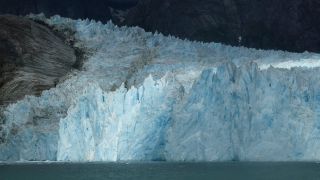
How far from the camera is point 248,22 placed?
209ft

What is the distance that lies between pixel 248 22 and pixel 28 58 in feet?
89.0

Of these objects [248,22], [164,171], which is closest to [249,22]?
[248,22]

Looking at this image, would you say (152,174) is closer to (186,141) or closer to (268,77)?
(186,141)

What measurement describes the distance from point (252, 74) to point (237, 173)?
24.4 feet

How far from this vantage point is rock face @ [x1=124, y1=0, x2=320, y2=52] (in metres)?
62.1

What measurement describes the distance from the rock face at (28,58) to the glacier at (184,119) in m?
3.94

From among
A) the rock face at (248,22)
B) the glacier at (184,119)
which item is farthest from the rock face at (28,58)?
the rock face at (248,22)

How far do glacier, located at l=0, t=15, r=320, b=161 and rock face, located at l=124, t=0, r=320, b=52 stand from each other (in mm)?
26638

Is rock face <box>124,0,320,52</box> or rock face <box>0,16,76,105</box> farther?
rock face <box>124,0,320,52</box>

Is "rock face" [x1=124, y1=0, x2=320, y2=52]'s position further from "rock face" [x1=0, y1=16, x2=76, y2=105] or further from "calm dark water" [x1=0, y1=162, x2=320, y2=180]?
"calm dark water" [x1=0, y1=162, x2=320, y2=180]

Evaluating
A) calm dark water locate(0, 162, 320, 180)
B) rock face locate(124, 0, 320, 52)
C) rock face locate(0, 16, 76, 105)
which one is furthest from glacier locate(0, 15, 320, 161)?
rock face locate(124, 0, 320, 52)

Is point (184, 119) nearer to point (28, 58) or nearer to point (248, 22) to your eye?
point (28, 58)

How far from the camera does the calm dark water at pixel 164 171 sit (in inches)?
959

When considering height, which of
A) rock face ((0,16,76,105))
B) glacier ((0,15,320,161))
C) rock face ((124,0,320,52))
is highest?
rock face ((124,0,320,52))
